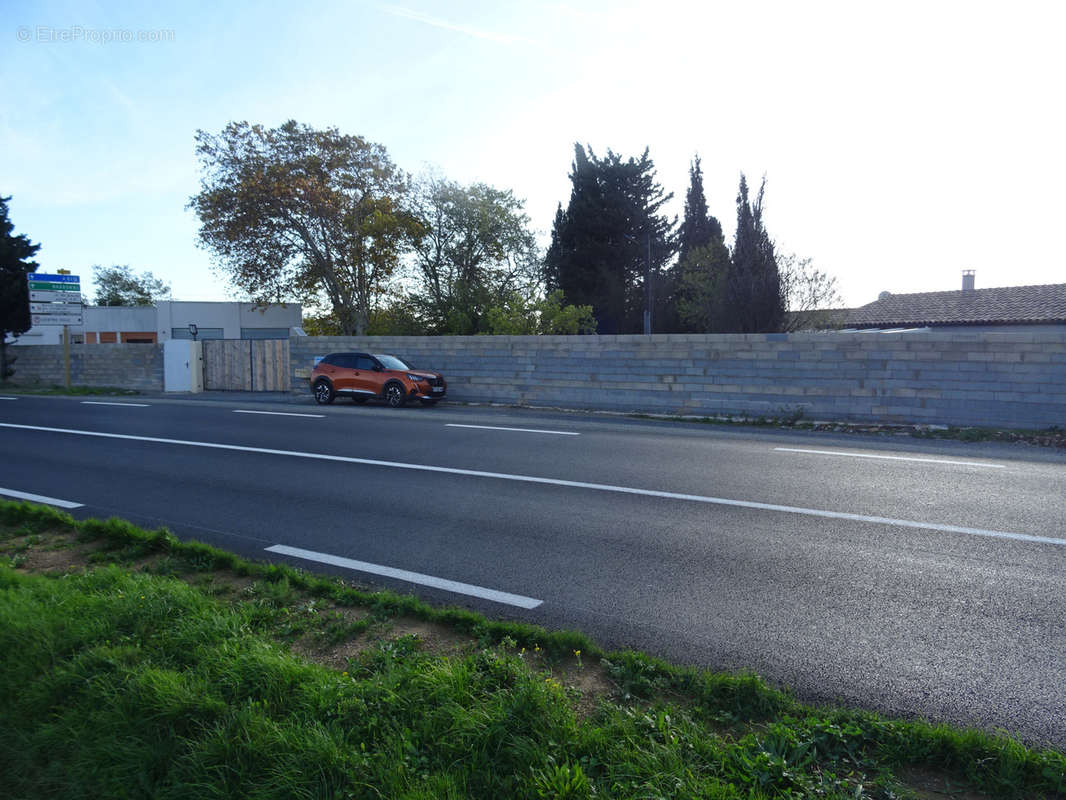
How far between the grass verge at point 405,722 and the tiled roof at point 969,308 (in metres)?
40.5

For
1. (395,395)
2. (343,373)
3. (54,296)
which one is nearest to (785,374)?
(395,395)

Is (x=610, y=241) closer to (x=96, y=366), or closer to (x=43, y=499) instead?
(x=96, y=366)

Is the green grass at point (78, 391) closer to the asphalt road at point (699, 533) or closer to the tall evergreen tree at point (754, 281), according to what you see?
the asphalt road at point (699, 533)

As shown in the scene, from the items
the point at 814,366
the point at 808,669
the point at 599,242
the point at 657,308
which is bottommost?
the point at 808,669

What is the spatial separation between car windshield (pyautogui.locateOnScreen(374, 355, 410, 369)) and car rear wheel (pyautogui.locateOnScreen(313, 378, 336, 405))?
1864mm

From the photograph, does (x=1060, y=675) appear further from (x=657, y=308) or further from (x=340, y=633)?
(x=657, y=308)

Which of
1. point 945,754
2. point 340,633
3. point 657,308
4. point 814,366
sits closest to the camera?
point 945,754

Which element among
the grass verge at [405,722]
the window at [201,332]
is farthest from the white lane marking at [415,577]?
the window at [201,332]

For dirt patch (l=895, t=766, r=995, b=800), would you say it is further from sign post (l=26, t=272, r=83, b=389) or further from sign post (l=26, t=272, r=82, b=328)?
sign post (l=26, t=272, r=82, b=328)

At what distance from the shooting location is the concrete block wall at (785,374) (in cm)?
1239

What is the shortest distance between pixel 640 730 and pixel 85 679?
2.65 metres

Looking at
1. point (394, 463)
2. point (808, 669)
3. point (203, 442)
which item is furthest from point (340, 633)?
point (203, 442)

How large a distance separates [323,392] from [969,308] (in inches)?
1531

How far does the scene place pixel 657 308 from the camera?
46.8 meters
